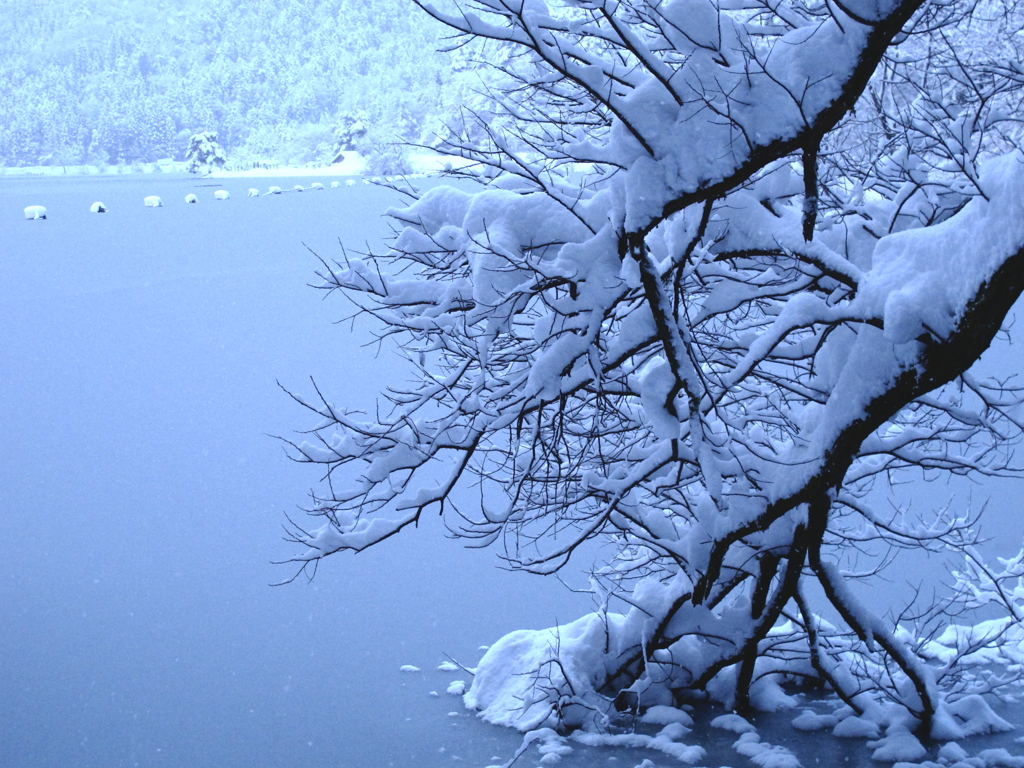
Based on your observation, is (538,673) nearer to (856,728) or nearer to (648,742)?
(648,742)

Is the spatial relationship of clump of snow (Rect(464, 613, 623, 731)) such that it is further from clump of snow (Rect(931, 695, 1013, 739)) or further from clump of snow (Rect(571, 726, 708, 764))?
clump of snow (Rect(931, 695, 1013, 739))

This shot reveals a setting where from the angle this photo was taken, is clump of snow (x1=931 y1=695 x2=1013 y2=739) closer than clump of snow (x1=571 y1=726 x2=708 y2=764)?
No

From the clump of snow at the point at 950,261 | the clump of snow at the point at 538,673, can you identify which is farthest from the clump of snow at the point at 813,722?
A: the clump of snow at the point at 950,261

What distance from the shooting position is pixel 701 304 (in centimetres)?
499

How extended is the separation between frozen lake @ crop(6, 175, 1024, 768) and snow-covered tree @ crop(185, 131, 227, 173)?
289ft

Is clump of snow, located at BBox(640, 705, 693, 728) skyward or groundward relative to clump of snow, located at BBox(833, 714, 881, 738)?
groundward

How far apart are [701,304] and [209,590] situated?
25.0 ft

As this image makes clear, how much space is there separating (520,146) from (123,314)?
22.8 m

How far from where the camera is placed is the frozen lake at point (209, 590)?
282 inches

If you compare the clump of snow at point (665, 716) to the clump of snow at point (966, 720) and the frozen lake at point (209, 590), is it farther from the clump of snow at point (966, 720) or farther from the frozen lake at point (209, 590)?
the clump of snow at point (966, 720)

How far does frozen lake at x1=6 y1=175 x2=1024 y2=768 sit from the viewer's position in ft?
23.5

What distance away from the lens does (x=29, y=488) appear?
13.7m

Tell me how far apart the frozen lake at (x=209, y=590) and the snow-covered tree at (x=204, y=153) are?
289 feet

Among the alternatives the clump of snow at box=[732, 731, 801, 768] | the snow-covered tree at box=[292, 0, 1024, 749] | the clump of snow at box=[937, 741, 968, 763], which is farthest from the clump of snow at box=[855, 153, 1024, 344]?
the clump of snow at box=[937, 741, 968, 763]
